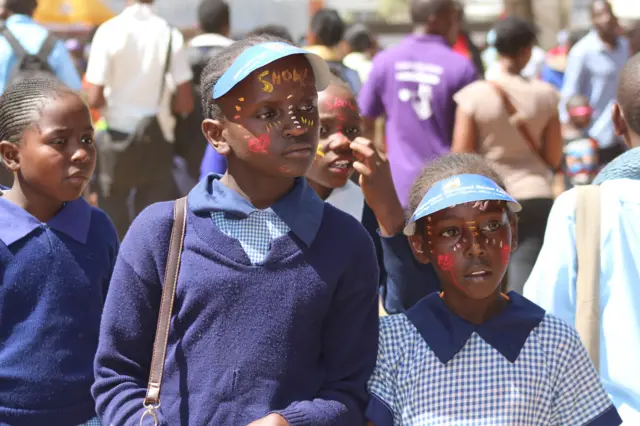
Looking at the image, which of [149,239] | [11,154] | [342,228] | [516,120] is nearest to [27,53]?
[516,120]

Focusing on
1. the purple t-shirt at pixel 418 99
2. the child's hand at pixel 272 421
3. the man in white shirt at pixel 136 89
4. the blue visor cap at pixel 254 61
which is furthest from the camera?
the man in white shirt at pixel 136 89

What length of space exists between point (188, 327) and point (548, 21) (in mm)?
21146

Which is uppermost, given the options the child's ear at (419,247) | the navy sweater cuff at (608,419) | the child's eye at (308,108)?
the child's eye at (308,108)

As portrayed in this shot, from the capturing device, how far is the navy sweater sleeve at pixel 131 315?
8.36ft

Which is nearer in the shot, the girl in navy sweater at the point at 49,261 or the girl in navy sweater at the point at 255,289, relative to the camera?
the girl in navy sweater at the point at 255,289

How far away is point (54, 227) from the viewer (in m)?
3.08

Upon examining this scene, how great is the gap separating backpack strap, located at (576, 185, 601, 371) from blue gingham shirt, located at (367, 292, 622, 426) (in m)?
0.29

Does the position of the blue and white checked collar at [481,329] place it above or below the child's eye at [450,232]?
below

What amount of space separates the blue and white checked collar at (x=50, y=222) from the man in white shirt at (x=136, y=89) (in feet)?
11.5

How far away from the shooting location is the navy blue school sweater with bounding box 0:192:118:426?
293 cm

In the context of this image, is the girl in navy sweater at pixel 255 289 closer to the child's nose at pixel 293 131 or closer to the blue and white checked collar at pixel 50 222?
the child's nose at pixel 293 131

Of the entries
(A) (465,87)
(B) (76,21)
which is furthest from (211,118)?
(B) (76,21)

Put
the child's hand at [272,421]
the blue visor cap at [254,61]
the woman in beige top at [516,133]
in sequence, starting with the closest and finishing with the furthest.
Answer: the child's hand at [272,421] < the blue visor cap at [254,61] < the woman in beige top at [516,133]

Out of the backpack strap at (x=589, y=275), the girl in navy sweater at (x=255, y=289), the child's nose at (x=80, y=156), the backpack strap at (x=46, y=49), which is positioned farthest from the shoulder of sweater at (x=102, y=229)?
the backpack strap at (x=46, y=49)
